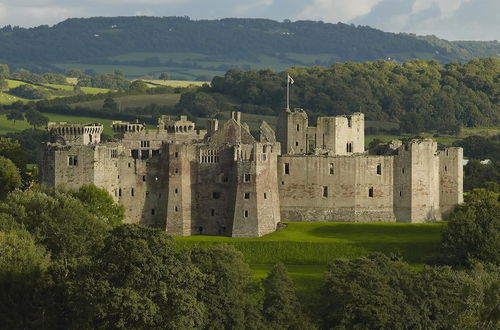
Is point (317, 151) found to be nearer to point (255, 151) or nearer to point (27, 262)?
point (255, 151)

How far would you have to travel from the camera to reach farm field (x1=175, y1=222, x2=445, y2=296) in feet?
287

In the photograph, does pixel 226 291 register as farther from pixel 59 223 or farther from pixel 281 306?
pixel 59 223

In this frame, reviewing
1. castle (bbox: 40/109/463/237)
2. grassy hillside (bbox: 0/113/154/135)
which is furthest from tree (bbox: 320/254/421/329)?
grassy hillside (bbox: 0/113/154/135)

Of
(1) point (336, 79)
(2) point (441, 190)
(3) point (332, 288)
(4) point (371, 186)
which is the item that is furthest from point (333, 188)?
(1) point (336, 79)

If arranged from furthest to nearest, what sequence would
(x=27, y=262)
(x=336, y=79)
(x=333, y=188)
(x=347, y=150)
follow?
(x=336, y=79) < (x=347, y=150) < (x=333, y=188) < (x=27, y=262)

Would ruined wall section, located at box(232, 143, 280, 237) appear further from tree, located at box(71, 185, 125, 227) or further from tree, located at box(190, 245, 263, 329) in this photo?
tree, located at box(190, 245, 263, 329)

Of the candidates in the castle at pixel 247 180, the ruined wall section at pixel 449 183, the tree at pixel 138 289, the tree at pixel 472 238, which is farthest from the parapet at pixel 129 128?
the tree at pixel 138 289

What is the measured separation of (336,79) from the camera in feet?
603

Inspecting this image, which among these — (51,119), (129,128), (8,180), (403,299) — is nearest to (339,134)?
(129,128)

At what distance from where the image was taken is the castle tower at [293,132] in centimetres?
10269

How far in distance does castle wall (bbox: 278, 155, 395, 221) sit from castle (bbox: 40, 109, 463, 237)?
7cm

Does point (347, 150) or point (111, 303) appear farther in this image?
point (347, 150)

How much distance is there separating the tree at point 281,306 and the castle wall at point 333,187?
835 inches

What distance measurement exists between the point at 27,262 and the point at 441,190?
36.1 meters
